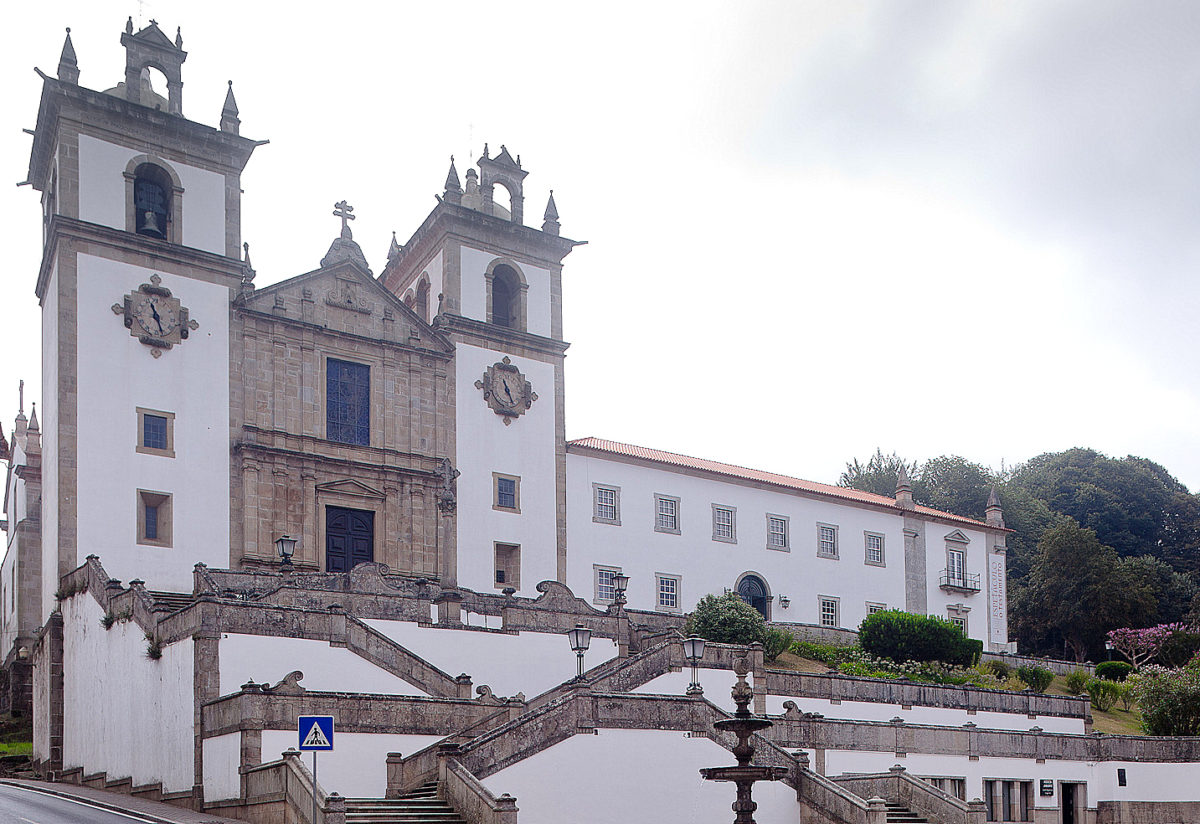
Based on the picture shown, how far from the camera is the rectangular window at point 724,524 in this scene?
49.7 metres

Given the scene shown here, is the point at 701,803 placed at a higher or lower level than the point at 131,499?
lower

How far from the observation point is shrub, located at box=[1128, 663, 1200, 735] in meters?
38.7

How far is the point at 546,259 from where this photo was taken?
149 feet

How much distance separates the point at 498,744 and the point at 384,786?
248cm

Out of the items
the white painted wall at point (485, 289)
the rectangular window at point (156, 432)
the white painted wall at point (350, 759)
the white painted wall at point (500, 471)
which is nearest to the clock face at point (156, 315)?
the rectangular window at point (156, 432)

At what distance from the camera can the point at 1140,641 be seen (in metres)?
57.9

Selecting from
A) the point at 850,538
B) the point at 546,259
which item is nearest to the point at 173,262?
the point at 546,259

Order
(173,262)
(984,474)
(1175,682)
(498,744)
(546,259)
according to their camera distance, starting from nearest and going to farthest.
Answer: (498,744), (173,262), (1175,682), (546,259), (984,474)

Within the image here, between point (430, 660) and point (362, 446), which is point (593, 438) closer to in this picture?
point (362, 446)

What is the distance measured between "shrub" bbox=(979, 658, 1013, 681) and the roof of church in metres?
9.37

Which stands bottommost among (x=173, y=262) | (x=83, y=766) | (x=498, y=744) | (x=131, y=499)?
(x=83, y=766)

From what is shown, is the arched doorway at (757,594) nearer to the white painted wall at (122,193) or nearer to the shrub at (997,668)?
the shrub at (997,668)

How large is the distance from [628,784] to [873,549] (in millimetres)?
33461

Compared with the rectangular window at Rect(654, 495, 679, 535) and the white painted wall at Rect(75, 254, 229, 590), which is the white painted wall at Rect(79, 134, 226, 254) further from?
the rectangular window at Rect(654, 495, 679, 535)
